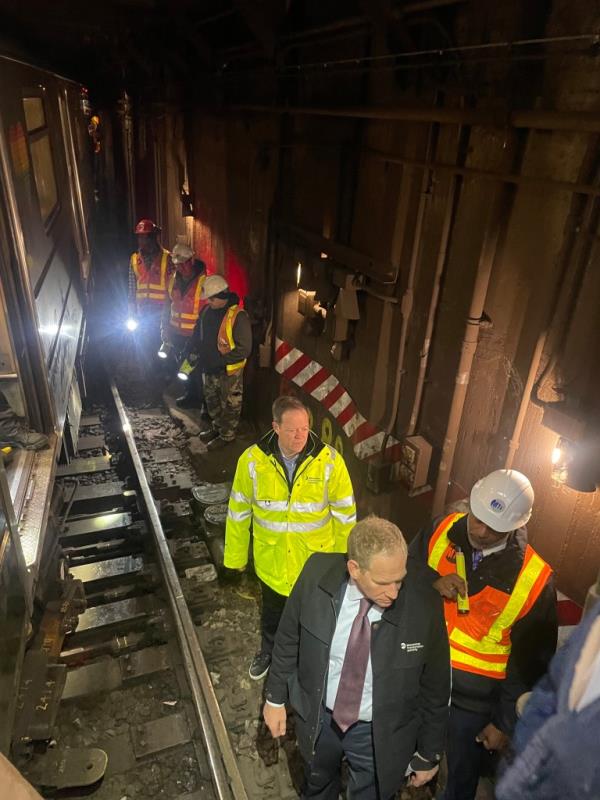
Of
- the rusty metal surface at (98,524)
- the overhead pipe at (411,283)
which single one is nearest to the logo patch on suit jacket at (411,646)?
the overhead pipe at (411,283)

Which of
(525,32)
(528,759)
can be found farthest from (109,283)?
(528,759)

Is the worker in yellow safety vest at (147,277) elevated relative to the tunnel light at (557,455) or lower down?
lower down

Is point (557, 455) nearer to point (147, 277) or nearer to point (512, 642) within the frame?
point (512, 642)

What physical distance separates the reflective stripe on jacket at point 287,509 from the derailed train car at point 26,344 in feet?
4.02

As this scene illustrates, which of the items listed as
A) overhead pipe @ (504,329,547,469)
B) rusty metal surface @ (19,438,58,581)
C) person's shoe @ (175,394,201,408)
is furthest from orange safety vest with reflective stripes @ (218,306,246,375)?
overhead pipe @ (504,329,547,469)

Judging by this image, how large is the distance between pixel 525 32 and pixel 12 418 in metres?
3.97

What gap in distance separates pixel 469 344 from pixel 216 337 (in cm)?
376

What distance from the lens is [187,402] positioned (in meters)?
8.02

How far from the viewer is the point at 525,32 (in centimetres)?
300

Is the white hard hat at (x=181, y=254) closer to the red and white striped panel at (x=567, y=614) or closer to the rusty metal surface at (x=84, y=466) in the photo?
the rusty metal surface at (x=84, y=466)

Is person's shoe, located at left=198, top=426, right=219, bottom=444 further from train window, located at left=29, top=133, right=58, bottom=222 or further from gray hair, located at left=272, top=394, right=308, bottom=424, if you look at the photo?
gray hair, located at left=272, top=394, right=308, bottom=424

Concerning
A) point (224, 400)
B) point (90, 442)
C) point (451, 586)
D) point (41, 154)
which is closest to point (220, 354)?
point (224, 400)

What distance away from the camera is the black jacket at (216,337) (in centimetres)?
648

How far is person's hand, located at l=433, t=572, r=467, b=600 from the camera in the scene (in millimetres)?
2533
